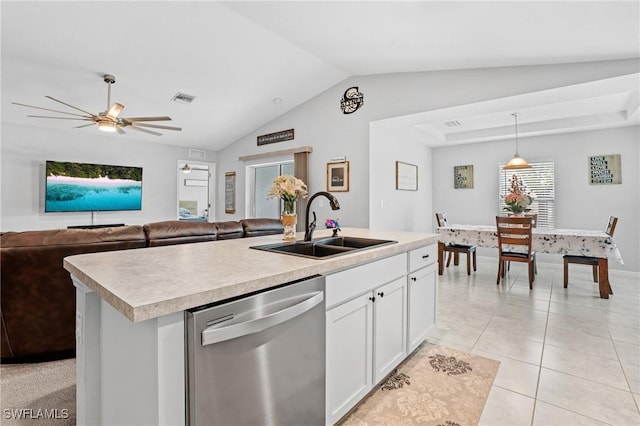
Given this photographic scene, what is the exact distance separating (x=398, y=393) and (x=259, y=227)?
2.20m

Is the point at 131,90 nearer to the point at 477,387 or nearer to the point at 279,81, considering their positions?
the point at 279,81

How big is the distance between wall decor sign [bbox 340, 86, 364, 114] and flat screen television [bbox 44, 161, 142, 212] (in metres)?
4.43

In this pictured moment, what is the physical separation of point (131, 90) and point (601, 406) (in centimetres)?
580

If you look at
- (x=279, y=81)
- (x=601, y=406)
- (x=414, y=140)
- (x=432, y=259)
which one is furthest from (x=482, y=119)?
(x=601, y=406)

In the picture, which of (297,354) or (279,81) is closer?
(297,354)

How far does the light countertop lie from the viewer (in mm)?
876

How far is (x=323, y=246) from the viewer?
2043mm

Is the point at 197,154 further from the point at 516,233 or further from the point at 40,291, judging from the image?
the point at 516,233

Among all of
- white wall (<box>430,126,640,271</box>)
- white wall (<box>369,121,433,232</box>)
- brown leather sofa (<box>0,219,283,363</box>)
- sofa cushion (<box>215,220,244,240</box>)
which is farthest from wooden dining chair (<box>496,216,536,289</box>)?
brown leather sofa (<box>0,219,283,363</box>)

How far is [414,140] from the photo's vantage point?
5984 millimetres

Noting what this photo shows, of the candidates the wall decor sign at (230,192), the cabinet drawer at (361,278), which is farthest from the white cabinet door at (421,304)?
the wall decor sign at (230,192)

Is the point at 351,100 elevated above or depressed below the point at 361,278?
above

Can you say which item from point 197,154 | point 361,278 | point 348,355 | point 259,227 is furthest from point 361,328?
point 197,154

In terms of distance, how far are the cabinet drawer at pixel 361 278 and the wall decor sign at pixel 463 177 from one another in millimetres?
5170
